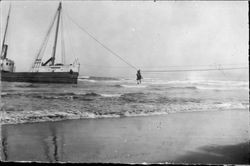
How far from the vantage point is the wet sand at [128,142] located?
4.83 meters

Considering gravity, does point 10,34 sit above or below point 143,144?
above

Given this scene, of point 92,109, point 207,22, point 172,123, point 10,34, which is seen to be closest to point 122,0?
point 207,22

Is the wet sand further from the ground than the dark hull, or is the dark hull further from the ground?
the dark hull

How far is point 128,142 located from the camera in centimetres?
606

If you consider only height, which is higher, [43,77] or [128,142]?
[43,77]

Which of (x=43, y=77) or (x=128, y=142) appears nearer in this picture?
(x=128, y=142)

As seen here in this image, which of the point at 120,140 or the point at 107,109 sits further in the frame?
the point at 107,109

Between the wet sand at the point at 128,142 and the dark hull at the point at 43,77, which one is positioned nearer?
the wet sand at the point at 128,142

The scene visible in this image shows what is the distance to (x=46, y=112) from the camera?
10156mm

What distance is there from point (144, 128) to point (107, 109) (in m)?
4.18

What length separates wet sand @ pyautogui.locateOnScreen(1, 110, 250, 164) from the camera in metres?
4.83

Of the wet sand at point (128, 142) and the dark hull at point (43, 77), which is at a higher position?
the dark hull at point (43, 77)

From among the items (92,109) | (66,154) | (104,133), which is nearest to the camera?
(66,154)

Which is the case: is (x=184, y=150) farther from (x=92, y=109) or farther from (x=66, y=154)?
(x=92, y=109)
